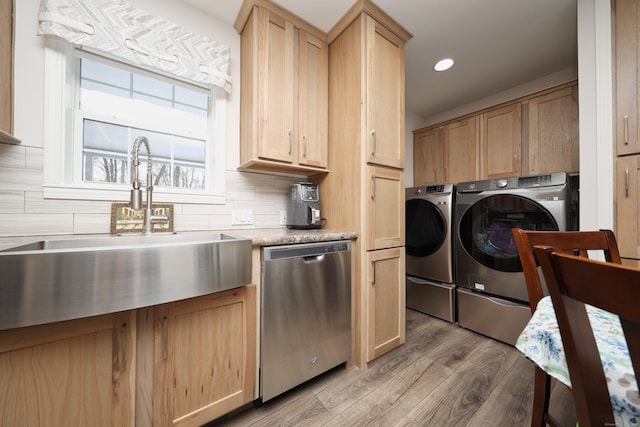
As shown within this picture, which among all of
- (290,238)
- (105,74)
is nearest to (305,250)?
(290,238)

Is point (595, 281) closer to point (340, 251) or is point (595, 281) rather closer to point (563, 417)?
point (340, 251)

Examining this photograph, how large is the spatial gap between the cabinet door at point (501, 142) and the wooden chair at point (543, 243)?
1592 millimetres

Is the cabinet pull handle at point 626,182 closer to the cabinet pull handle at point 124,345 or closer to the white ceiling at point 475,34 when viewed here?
the white ceiling at point 475,34

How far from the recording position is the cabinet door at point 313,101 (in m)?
1.66

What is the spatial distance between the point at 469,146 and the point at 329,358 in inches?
98.0

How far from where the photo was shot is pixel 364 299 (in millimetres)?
1522

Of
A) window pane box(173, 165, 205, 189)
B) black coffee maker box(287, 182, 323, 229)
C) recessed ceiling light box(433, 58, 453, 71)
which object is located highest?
recessed ceiling light box(433, 58, 453, 71)

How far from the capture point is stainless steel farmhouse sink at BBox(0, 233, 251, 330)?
25.9 inches

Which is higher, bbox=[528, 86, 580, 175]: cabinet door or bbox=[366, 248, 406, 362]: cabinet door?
bbox=[528, 86, 580, 175]: cabinet door

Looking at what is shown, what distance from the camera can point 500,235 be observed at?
1873 millimetres

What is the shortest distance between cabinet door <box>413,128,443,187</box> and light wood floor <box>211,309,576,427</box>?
184 centimetres

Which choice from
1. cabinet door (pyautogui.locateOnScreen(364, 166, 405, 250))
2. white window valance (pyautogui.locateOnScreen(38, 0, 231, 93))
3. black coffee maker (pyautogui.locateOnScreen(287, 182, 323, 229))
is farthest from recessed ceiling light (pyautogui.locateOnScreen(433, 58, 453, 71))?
white window valance (pyautogui.locateOnScreen(38, 0, 231, 93))

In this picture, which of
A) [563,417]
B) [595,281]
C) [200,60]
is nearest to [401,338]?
[563,417]

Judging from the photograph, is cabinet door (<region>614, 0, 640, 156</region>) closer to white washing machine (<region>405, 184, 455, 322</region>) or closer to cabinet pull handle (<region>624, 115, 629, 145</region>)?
cabinet pull handle (<region>624, 115, 629, 145</region>)
